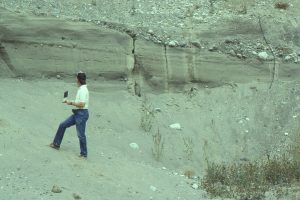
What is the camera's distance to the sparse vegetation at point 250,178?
34.2 ft

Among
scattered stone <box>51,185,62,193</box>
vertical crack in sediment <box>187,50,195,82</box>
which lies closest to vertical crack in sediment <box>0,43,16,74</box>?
vertical crack in sediment <box>187,50,195,82</box>

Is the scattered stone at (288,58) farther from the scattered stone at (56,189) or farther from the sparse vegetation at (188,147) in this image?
the scattered stone at (56,189)

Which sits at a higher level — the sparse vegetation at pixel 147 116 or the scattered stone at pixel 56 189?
the scattered stone at pixel 56 189

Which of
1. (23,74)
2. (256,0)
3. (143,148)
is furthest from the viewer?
(256,0)

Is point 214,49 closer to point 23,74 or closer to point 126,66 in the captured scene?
point 126,66

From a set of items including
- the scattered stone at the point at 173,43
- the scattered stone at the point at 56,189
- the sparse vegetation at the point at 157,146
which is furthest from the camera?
the scattered stone at the point at 173,43

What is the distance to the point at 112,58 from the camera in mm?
13820

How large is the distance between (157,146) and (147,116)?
3.34ft

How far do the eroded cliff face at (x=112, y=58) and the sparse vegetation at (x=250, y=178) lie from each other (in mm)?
3051

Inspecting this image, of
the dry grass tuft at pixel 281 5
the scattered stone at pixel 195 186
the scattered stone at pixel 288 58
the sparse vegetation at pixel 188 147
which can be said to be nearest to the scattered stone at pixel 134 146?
the sparse vegetation at pixel 188 147

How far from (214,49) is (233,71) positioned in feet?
2.10

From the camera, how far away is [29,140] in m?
10.4

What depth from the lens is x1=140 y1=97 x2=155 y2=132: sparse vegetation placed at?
1291 centimetres

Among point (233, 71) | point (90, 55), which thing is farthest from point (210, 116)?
point (90, 55)
